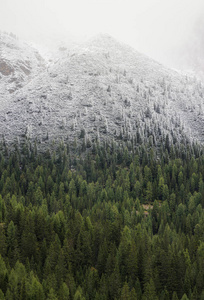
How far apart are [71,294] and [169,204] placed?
243 feet

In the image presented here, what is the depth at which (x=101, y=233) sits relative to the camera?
258 ft

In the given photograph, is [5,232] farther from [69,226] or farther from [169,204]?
[169,204]

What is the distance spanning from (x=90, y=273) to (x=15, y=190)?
72490 mm

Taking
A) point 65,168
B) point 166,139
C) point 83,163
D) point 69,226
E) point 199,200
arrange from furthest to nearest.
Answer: point 166,139 < point 83,163 < point 65,168 < point 199,200 < point 69,226

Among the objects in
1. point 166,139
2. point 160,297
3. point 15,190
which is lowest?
point 15,190

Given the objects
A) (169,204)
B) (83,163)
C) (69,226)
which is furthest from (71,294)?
(83,163)

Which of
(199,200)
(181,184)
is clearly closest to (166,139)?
(181,184)

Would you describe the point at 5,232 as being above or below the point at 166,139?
below

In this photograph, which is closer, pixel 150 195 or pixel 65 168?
pixel 150 195

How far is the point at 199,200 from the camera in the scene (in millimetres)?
118500

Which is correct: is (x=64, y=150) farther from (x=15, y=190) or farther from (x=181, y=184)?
(x=181, y=184)

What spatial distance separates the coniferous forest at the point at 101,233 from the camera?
2271 inches

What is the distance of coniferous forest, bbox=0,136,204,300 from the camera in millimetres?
57688

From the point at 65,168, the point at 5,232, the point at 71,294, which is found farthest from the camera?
the point at 65,168
